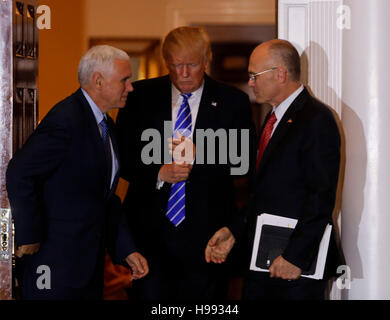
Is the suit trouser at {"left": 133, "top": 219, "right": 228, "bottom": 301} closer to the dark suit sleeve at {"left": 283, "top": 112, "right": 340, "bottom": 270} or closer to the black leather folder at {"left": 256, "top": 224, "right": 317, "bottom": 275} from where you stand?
the black leather folder at {"left": 256, "top": 224, "right": 317, "bottom": 275}

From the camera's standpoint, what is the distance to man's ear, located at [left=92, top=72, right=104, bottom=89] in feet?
8.54

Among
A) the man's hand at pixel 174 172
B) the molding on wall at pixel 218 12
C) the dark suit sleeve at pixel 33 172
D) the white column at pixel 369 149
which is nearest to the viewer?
the dark suit sleeve at pixel 33 172

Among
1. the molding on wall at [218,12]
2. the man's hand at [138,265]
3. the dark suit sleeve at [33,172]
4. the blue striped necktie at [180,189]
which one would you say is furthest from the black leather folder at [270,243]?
the molding on wall at [218,12]

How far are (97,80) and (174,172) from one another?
1.97ft

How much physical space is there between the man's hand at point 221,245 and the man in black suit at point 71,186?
50cm

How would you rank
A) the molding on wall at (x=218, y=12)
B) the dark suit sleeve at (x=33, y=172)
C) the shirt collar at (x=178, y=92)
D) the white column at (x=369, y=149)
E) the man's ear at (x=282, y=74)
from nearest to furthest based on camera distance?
the dark suit sleeve at (x=33, y=172) → the man's ear at (x=282, y=74) → the white column at (x=369, y=149) → the shirt collar at (x=178, y=92) → the molding on wall at (x=218, y=12)

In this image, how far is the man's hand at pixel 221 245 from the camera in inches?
109

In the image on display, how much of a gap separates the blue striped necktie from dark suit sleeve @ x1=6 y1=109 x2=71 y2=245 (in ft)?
2.67

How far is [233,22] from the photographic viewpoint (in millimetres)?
5859

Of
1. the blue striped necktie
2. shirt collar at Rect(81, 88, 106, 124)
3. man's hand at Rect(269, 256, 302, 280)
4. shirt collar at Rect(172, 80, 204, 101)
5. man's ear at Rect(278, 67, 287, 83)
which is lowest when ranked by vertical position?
man's hand at Rect(269, 256, 302, 280)

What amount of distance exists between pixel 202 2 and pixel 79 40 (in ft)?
3.95

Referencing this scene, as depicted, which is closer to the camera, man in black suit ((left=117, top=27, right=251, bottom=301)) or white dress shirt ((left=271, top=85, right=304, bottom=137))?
white dress shirt ((left=271, top=85, right=304, bottom=137))

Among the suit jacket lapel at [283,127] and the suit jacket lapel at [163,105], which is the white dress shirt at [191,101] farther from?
the suit jacket lapel at [283,127]

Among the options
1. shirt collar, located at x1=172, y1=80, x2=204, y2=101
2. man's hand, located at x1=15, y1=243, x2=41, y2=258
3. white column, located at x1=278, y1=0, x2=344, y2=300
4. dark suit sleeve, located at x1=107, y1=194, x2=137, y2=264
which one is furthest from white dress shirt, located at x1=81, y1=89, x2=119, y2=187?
white column, located at x1=278, y1=0, x2=344, y2=300
